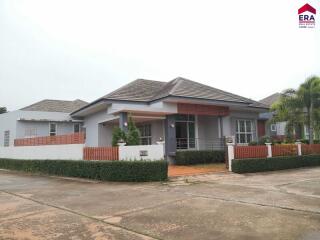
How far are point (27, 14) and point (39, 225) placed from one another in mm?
8373

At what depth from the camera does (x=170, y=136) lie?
17.2m

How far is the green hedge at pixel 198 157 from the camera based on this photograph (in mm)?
16766

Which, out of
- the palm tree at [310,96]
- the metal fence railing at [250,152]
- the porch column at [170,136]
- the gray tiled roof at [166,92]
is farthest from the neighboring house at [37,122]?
the palm tree at [310,96]

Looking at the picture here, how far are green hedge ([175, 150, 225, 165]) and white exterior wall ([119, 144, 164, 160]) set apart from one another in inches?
182

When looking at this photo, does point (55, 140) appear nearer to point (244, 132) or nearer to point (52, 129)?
point (52, 129)

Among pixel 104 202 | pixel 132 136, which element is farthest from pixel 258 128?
pixel 104 202

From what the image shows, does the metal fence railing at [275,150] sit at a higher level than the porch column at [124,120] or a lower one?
lower

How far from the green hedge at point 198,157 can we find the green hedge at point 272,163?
10.8 ft

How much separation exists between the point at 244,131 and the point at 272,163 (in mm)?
6542

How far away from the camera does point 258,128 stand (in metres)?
23.5

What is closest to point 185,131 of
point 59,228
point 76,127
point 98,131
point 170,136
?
point 170,136

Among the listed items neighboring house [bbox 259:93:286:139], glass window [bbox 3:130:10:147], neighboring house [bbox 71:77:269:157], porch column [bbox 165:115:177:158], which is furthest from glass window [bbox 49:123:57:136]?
neighboring house [bbox 259:93:286:139]

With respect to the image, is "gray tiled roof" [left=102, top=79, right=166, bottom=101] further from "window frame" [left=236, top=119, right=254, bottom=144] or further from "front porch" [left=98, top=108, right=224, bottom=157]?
"window frame" [left=236, top=119, right=254, bottom=144]

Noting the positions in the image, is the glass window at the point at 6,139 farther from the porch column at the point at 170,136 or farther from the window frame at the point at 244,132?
the window frame at the point at 244,132
